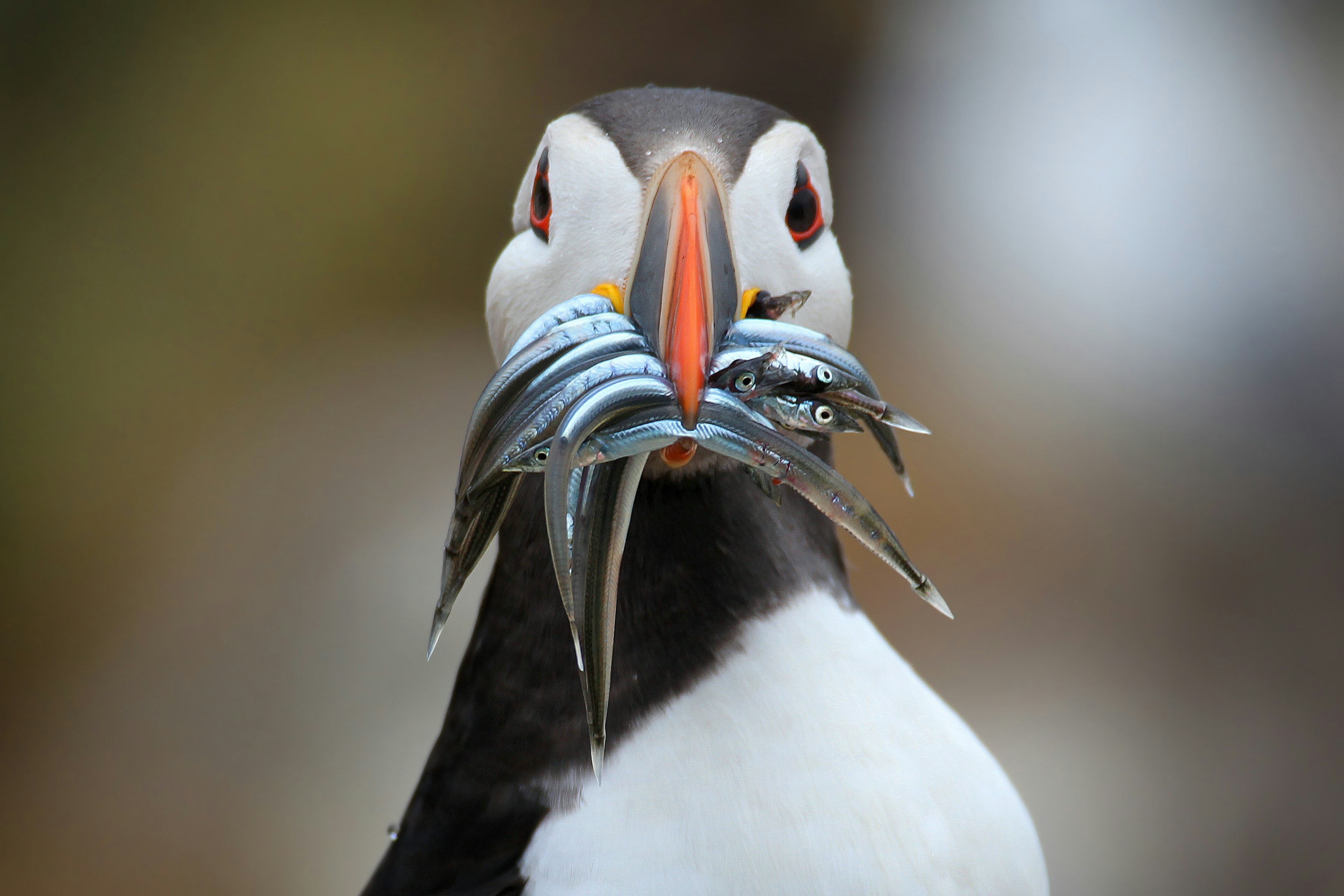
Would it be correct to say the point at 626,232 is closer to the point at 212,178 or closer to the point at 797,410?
the point at 797,410

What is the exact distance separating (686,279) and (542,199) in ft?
1.25

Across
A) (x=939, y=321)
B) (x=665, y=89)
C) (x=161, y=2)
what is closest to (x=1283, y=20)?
(x=939, y=321)

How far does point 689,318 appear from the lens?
87cm

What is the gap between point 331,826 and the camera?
3467 millimetres

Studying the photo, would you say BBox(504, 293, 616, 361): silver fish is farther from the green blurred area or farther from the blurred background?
the green blurred area

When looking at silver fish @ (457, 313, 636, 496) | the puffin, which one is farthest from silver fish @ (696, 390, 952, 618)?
silver fish @ (457, 313, 636, 496)

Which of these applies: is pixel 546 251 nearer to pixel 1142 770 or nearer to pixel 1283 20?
pixel 1142 770

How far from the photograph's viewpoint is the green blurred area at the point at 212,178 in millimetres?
4090

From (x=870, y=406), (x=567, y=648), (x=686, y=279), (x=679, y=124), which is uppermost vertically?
(x=679, y=124)

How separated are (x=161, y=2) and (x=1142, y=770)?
15.6 ft

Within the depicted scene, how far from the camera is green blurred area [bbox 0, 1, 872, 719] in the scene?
409cm

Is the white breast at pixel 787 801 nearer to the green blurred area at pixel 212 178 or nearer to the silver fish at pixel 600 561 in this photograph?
the silver fish at pixel 600 561

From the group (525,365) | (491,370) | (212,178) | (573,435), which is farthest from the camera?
(212,178)

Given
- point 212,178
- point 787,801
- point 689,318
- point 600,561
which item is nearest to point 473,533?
point 600,561
